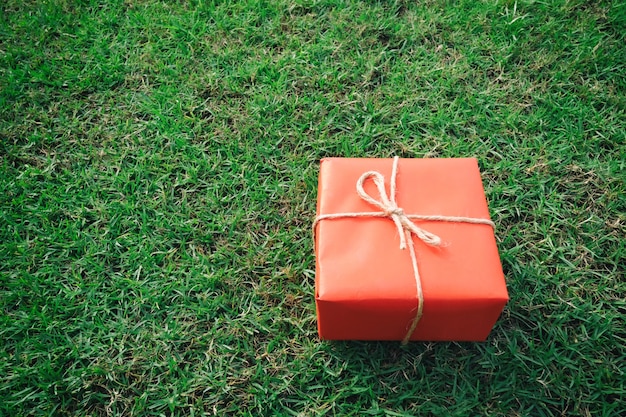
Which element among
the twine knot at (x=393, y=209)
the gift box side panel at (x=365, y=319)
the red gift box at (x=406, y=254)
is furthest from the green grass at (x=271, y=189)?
the twine knot at (x=393, y=209)

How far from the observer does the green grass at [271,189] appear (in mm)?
1703

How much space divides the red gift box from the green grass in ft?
0.86

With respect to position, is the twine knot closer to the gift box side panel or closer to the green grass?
the gift box side panel

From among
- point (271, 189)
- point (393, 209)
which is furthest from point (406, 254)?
point (271, 189)

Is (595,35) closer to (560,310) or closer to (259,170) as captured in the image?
(560,310)

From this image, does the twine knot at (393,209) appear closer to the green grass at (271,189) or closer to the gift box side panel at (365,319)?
the gift box side panel at (365,319)

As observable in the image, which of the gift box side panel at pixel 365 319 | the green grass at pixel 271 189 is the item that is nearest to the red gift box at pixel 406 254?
the gift box side panel at pixel 365 319

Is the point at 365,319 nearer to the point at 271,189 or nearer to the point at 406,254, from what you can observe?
the point at 406,254

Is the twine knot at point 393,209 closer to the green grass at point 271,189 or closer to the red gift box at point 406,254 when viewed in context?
the red gift box at point 406,254

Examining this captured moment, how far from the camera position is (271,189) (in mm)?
2090

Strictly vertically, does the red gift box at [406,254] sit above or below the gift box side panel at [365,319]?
above

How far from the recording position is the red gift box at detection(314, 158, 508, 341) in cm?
142

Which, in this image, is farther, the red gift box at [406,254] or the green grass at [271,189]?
the green grass at [271,189]

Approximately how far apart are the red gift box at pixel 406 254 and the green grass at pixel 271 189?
0.26 meters
